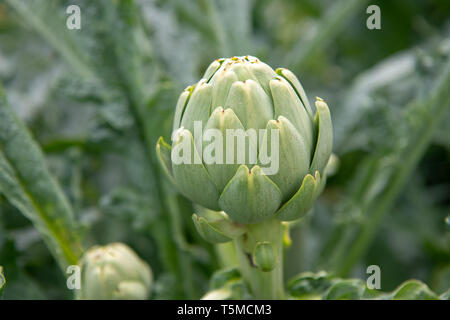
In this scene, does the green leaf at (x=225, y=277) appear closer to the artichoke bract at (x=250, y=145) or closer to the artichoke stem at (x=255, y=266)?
the artichoke stem at (x=255, y=266)

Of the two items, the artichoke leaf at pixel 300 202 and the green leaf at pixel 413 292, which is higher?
the artichoke leaf at pixel 300 202

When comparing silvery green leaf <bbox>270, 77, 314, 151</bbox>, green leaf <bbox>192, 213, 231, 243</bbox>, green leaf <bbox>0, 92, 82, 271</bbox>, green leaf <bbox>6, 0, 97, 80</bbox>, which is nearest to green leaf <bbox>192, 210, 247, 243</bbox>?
green leaf <bbox>192, 213, 231, 243</bbox>

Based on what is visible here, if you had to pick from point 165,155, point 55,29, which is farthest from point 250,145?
point 55,29

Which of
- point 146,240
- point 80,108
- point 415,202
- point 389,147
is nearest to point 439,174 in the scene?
point 415,202

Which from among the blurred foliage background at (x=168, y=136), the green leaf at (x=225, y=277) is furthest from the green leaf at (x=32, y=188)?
the green leaf at (x=225, y=277)

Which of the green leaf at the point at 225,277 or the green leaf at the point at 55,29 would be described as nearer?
the green leaf at the point at 225,277

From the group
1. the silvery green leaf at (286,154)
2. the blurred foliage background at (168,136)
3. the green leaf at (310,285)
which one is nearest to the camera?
the silvery green leaf at (286,154)
